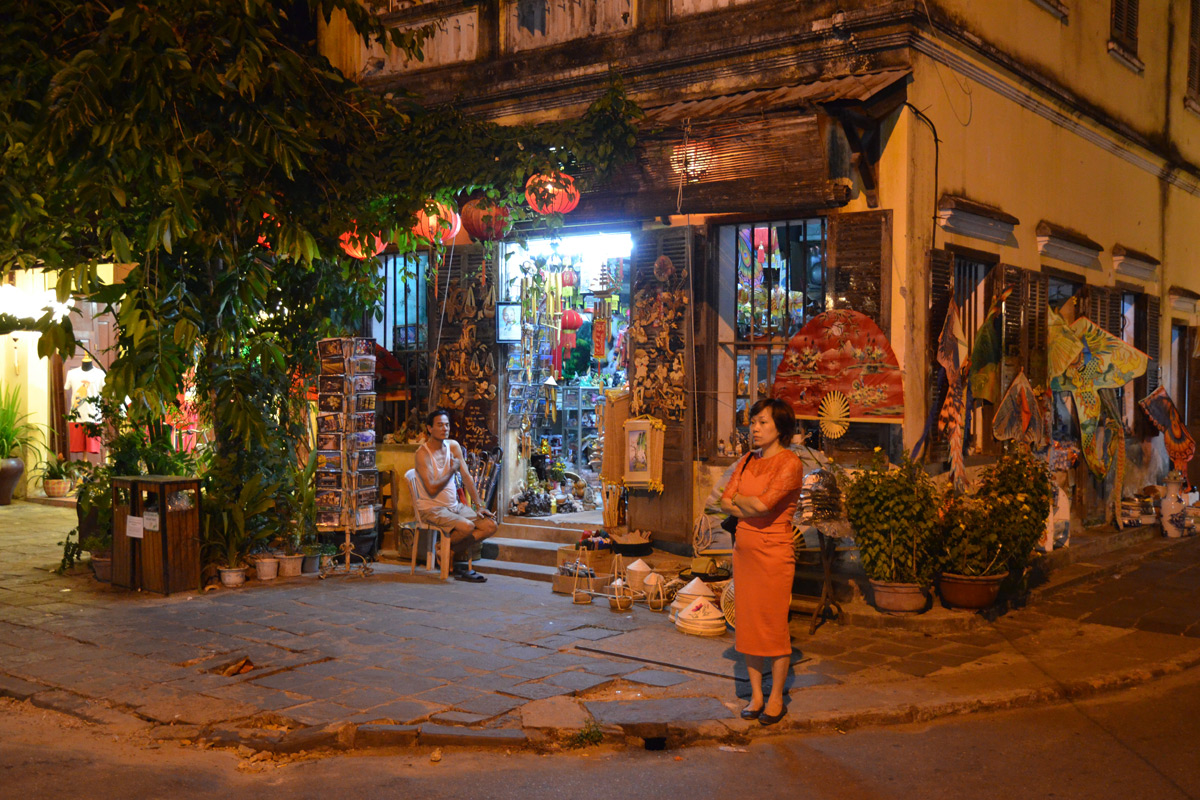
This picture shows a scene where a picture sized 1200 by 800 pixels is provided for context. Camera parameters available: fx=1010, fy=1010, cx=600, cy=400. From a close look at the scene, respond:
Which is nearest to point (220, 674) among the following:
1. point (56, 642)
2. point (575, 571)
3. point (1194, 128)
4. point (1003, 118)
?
point (56, 642)

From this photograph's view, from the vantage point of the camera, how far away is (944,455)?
403 inches

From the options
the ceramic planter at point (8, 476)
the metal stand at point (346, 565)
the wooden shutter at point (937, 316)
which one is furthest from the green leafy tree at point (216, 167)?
the ceramic planter at point (8, 476)

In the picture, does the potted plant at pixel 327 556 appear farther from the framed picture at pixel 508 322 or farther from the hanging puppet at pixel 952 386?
the hanging puppet at pixel 952 386

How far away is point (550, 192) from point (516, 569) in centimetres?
416

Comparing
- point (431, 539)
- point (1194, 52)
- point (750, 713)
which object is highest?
point (1194, 52)

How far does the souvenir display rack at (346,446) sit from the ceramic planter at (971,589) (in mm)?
6076

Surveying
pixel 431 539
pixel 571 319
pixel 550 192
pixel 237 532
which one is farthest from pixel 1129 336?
pixel 237 532

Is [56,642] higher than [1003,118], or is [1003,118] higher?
[1003,118]

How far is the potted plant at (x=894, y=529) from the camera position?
8.62 m

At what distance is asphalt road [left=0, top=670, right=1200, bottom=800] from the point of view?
17.3 ft

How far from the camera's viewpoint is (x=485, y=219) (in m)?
10.5

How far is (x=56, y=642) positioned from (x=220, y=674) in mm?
1868

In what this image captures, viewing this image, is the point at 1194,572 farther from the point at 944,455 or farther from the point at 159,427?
the point at 159,427

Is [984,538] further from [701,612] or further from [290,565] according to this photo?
[290,565]
